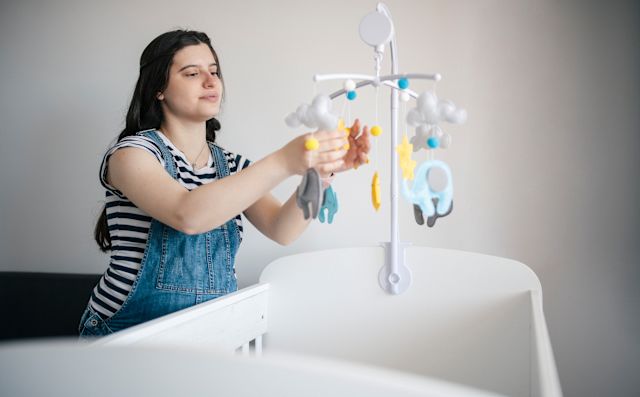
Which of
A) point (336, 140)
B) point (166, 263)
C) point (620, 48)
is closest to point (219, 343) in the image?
point (166, 263)

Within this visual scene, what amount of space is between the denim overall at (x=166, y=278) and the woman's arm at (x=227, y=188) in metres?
0.11

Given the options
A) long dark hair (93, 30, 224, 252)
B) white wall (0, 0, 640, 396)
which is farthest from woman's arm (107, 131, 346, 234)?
white wall (0, 0, 640, 396)

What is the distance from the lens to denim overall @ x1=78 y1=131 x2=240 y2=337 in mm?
896

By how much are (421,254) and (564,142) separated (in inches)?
15.7

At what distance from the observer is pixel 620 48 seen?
1.16 metres

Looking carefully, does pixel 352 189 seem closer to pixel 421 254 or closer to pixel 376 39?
pixel 421 254

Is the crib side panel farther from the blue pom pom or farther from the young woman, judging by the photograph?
the blue pom pom

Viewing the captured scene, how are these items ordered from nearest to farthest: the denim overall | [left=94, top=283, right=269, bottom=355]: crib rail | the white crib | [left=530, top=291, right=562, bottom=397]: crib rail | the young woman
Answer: [left=530, top=291, right=562, bottom=397]: crib rail < [left=94, top=283, right=269, bottom=355]: crib rail < the young woman < the denim overall < the white crib

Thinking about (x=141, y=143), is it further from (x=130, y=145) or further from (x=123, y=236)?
(x=123, y=236)

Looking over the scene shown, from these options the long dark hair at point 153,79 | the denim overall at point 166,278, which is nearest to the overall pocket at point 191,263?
the denim overall at point 166,278

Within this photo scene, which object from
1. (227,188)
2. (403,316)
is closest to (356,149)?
(227,188)

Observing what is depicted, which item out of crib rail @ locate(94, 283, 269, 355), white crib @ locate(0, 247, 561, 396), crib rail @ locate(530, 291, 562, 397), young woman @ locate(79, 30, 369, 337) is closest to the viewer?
crib rail @ locate(530, 291, 562, 397)

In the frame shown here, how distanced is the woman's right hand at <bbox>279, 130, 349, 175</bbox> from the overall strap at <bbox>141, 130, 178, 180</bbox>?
0.26m

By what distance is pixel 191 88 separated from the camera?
97cm
